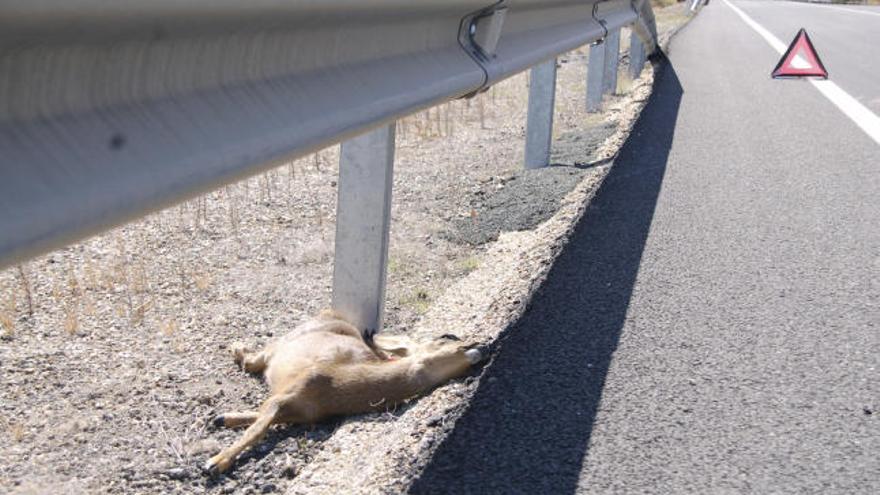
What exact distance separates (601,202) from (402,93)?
3.12 metres

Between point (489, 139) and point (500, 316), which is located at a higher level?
point (500, 316)

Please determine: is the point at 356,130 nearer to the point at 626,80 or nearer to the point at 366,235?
the point at 366,235

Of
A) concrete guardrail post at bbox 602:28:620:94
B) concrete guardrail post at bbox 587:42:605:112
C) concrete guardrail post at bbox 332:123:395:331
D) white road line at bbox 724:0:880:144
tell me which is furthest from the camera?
concrete guardrail post at bbox 602:28:620:94

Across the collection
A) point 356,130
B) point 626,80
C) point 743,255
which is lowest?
point 626,80

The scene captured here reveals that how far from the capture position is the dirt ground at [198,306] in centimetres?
337

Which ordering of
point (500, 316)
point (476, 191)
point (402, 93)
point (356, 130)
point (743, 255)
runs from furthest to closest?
point (476, 191) → point (743, 255) → point (500, 316) → point (402, 93) → point (356, 130)

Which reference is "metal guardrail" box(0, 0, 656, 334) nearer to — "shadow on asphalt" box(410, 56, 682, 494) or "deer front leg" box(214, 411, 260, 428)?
"shadow on asphalt" box(410, 56, 682, 494)

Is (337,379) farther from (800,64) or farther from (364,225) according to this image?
(800,64)

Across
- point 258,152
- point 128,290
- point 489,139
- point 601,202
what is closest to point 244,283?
point 128,290

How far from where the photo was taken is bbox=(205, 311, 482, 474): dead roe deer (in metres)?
3.46

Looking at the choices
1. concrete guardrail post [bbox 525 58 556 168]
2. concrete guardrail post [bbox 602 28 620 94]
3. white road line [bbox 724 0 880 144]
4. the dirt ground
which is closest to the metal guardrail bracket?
the dirt ground

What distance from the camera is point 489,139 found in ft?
32.7

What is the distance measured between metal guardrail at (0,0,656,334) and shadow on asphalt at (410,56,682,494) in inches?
34.5

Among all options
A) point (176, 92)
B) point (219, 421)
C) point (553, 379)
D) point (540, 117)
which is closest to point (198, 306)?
point (219, 421)
